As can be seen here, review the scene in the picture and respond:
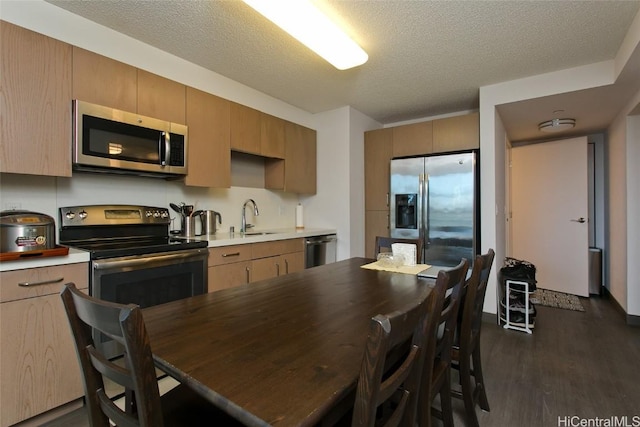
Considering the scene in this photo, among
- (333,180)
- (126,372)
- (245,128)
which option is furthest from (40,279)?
(333,180)

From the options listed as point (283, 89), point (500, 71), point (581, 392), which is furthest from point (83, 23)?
point (581, 392)

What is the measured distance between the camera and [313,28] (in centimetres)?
198

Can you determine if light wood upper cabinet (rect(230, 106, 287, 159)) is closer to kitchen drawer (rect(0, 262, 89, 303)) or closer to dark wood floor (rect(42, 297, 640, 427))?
kitchen drawer (rect(0, 262, 89, 303))

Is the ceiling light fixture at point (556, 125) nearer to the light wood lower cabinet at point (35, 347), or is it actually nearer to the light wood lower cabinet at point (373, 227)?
the light wood lower cabinet at point (373, 227)

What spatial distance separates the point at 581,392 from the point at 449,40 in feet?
8.43

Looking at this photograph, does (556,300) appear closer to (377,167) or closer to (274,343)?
(377,167)

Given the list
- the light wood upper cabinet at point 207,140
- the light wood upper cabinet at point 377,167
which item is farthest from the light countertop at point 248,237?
→ the light wood upper cabinet at point 377,167

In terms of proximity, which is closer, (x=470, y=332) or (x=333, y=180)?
(x=470, y=332)

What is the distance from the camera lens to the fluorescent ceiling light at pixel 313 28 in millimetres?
1742

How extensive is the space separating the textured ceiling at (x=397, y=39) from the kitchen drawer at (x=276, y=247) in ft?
5.34

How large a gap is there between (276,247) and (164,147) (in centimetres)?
132

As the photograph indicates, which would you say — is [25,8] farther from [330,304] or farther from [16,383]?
[330,304]

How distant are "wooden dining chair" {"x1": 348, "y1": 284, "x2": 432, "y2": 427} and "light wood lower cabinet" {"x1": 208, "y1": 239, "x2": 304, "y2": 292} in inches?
75.3

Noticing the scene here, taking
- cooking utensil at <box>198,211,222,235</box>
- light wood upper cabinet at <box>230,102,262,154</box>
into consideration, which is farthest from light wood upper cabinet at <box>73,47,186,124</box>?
cooking utensil at <box>198,211,222,235</box>
